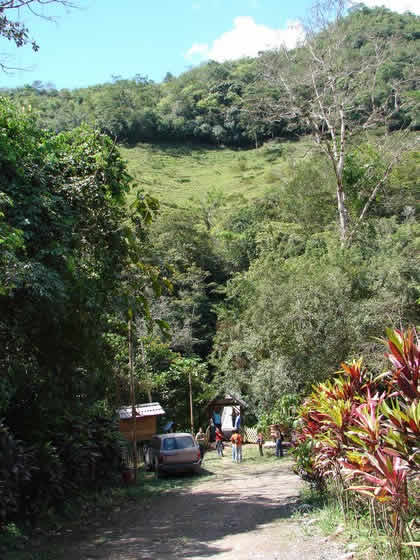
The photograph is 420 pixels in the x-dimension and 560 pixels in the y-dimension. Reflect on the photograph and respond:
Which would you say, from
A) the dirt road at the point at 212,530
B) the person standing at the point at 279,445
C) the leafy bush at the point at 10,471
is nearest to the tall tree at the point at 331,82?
the person standing at the point at 279,445

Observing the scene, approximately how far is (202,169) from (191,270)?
50.2 m

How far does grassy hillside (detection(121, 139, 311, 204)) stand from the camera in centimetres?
6562

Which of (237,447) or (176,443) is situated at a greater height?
(176,443)

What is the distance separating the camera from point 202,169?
Answer: 3243 inches

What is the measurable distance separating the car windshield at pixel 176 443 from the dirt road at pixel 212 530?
7.68 ft

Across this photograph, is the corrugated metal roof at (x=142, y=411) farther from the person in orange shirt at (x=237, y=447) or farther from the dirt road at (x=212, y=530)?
the dirt road at (x=212, y=530)

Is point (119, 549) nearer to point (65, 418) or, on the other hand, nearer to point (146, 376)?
point (65, 418)

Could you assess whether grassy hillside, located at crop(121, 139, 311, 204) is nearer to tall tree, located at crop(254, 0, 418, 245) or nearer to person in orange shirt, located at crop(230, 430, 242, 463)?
tall tree, located at crop(254, 0, 418, 245)

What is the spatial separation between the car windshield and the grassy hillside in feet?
147

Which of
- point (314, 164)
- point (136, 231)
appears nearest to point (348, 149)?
point (314, 164)

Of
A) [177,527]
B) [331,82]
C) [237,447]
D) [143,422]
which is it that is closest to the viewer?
[177,527]

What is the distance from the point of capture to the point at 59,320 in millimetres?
9812

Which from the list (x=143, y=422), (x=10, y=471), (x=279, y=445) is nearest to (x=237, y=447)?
(x=279, y=445)

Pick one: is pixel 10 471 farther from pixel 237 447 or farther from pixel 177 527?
pixel 237 447
